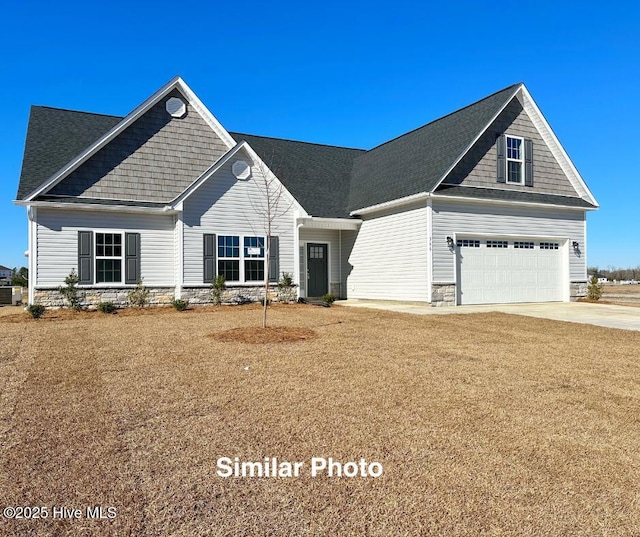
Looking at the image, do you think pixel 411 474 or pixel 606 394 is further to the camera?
pixel 606 394

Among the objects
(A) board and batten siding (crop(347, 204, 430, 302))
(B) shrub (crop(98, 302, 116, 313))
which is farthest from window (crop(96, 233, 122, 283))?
(A) board and batten siding (crop(347, 204, 430, 302))

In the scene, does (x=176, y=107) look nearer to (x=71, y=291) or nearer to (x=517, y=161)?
(x=71, y=291)

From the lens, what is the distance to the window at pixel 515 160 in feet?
62.2

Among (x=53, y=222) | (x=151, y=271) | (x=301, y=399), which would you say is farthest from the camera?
(x=151, y=271)

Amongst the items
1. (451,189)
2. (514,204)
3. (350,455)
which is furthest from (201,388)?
(514,204)

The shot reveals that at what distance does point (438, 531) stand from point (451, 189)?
15.5 meters

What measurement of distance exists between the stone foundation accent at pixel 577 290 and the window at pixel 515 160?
4.77m

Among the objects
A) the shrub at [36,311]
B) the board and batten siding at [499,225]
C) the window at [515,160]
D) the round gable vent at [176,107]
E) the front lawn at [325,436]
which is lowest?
the front lawn at [325,436]

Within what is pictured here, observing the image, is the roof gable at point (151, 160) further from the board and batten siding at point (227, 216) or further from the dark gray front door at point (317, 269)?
the dark gray front door at point (317, 269)

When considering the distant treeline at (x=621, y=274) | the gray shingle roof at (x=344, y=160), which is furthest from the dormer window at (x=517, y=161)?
the distant treeline at (x=621, y=274)

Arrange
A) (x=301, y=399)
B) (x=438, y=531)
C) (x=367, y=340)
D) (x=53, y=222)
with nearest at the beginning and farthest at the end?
(x=438, y=531) → (x=301, y=399) → (x=367, y=340) → (x=53, y=222)

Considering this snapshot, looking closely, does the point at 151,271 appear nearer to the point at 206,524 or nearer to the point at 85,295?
the point at 85,295

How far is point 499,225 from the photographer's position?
18453 millimetres

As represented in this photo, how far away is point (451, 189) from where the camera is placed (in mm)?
17359
